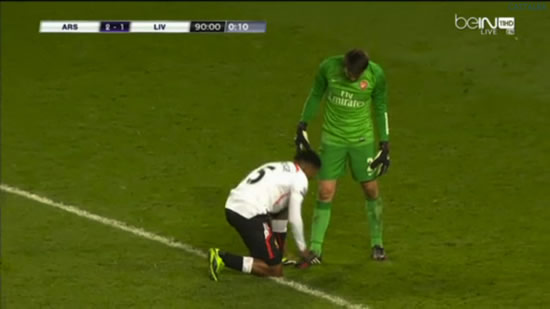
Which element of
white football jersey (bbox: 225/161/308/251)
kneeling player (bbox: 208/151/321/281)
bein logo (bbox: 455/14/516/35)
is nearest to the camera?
white football jersey (bbox: 225/161/308/251)

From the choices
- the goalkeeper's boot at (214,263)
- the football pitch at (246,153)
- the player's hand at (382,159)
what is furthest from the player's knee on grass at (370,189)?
the goalkeeper's boot at (214,263)

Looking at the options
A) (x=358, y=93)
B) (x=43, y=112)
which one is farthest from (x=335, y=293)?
(x=43, y=112)

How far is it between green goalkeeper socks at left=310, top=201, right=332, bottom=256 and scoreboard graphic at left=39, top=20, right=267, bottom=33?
9.21 m

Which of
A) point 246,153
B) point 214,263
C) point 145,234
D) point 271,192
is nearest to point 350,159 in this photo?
point 271,192

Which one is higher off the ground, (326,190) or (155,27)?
(155,27)

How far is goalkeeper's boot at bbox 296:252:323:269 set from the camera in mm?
14445

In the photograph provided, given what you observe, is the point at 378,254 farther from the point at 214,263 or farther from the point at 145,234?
the point at 145,234

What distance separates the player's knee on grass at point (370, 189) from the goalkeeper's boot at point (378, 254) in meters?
0.56

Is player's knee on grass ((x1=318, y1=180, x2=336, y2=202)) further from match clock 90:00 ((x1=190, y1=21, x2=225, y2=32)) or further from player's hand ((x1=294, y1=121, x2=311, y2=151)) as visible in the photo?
match clock 90:00 ((x1=190, y1=21, x2=225, y2=32))

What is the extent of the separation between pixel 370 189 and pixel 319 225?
694 mm

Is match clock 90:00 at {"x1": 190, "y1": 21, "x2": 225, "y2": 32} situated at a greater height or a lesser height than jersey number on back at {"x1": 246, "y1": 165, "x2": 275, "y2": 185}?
greater

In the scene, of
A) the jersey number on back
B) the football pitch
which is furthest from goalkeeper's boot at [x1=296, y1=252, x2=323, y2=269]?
the jersey number on back

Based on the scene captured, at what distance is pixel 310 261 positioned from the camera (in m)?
14.5

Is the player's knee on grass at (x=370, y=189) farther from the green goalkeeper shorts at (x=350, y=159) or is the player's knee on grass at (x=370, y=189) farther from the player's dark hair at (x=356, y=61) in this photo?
the player's dark hair at (x=356, y=61)
